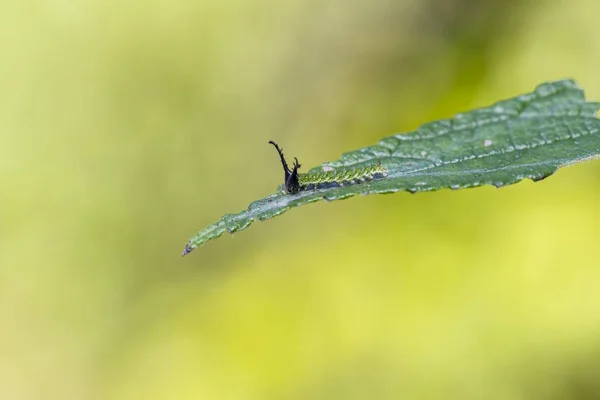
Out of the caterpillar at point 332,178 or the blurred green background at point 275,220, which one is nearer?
the caterpillar at point 332,178

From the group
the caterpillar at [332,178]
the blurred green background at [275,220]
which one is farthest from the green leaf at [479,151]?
the blurred green background at [275,220]

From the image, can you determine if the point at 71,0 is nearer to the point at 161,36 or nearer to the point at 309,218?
the point at 161,36

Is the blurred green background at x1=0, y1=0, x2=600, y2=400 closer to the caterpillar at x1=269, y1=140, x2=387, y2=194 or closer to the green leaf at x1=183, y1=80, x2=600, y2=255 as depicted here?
the green leaf at x1=183, y1=80, x2=600, y2=255

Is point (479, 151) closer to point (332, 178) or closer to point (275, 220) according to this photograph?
point (332, 178)

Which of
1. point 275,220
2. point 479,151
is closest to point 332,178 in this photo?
point 479,151

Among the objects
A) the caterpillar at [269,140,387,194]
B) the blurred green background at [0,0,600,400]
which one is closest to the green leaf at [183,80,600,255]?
the caterpillar at [269,140,387,194]

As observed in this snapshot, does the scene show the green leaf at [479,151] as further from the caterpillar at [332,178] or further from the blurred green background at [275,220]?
the blurred green background at [275,220]
